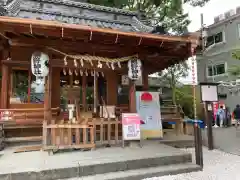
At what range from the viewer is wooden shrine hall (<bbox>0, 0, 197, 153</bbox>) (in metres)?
4.59

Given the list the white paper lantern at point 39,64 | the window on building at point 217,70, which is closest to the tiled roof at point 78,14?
the white paper lantern at point 39,64

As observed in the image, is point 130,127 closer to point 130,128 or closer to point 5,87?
point 130,128

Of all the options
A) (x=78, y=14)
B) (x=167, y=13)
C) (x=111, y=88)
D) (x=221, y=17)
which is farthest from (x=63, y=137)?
(x=221, y=17)

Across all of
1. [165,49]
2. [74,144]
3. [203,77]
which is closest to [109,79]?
[165,49]

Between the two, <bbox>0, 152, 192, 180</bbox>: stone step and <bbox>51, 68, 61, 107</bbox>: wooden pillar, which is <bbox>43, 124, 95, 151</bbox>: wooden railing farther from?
<bbox>51, 68, 61, 107</bbox>: wooden pillar

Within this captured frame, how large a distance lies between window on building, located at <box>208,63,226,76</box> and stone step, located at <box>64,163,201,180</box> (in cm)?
1389

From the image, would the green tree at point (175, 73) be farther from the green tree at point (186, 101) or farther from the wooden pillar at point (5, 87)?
the wooden pillar at point (5, 87)

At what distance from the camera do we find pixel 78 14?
686 centimetres

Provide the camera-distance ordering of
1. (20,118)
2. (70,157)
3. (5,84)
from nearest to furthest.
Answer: (70,157)
(5,84)
(20,118)

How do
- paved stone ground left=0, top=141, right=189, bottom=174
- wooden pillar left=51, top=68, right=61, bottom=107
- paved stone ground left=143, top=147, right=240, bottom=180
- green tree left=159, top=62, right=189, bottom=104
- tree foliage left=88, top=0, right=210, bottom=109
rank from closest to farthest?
paved stone ground left=0, top=141, right=189, bottom=174, paved stone ground left=143, top=147, right=240, bottom=180, wooden pillar left=51, top=68, right=61, bottom=107, tree foliage left=88, top=0, right=210, bottom=109, green tree left=159, top=62, right=189, bottom=104

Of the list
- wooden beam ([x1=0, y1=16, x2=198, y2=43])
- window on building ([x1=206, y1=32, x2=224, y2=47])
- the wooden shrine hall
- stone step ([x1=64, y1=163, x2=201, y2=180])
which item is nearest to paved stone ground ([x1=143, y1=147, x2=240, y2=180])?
stone step ([x1=64, y1=163, x2=201, y2=180])

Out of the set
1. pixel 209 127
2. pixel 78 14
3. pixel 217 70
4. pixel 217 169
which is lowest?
pixel 217 169

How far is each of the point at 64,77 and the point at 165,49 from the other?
163 inches

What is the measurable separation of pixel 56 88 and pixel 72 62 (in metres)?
2.16
